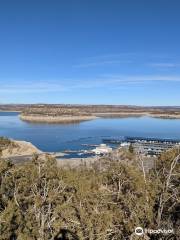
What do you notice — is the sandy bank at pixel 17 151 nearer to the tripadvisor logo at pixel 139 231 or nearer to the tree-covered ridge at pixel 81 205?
the tree-covered ridge at pixel 81 205

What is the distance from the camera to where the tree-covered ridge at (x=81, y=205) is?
16719mm

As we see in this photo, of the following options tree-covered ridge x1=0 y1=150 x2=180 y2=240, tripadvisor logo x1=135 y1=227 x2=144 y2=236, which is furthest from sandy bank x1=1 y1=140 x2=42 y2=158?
tripadvisor logo x1=135 y1=227 x2=144 y2=236

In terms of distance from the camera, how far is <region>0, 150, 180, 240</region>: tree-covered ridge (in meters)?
16.7

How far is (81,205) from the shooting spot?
63.2ft

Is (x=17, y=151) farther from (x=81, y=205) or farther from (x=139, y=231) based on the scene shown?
(x=139, y=231)

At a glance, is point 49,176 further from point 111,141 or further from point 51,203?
point 111,141

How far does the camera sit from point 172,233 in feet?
55.6

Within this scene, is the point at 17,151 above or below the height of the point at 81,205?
below

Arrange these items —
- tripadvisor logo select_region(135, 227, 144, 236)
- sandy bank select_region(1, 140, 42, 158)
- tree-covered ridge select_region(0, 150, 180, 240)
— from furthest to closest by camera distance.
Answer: sandy bank select_region(1, 140, 42, 158)
tree-covered ridge select_region(0, 150, 180, 240)
tripadvisor logo select_region(135, 227, 144, 236)

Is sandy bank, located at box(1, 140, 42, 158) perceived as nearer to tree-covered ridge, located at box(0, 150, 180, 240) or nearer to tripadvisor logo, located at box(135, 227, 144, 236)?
tree-covered ridge, located at box(0, 150, 180, 240)

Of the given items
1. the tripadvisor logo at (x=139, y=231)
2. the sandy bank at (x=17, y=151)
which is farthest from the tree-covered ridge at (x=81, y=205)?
the sandy bank at (x=17, y=151)

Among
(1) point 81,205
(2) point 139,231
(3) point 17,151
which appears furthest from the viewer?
(3) point 17,151

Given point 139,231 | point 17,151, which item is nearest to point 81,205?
point 139,231

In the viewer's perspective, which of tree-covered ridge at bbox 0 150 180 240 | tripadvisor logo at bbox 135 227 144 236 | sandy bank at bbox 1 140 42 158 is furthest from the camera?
sandy bank at bbox 1 140 42 158
